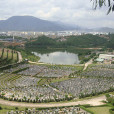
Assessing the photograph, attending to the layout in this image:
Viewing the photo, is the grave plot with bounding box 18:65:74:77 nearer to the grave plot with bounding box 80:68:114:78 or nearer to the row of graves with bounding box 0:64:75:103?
the row of graves with bounding box 0:64:75:103

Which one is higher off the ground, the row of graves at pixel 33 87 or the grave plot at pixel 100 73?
the grave plot at pixel 100 73

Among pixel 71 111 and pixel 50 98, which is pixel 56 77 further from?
pixel 71 111

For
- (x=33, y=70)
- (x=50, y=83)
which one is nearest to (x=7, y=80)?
(x=50, y=83)

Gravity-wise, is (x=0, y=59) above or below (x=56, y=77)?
above

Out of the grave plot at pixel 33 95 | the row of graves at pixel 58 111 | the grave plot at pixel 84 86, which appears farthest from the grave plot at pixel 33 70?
the row of graves at pixel 58 111

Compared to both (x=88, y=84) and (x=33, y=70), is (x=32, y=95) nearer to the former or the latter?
(x=88, y=84)

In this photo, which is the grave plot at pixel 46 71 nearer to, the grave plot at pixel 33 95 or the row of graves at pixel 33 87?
the row of graves at pixel 33 87

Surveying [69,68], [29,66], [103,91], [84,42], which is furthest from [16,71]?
[84,42]

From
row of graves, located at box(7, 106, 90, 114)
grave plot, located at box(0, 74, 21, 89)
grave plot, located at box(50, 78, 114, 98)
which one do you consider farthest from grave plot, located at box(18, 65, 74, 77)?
row of graves, located at box(7, 106, 90, 114)
